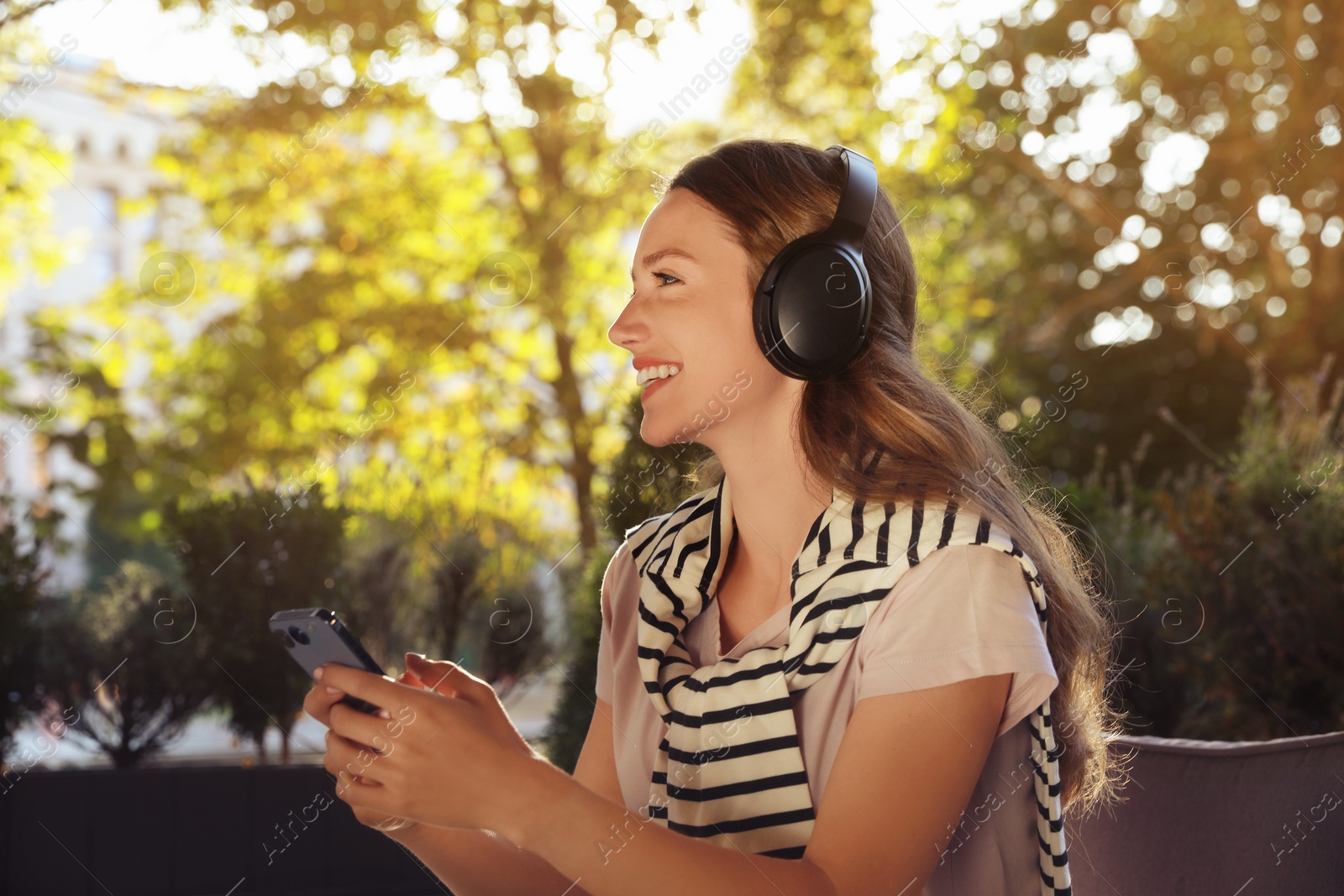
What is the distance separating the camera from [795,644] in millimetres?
1445

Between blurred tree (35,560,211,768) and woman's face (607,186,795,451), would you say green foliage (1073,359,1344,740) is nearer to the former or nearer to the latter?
woman's face (607,186,795,451)

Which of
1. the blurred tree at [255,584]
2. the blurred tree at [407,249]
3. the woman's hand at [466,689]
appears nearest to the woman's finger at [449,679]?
the woman's hand at [466,689]

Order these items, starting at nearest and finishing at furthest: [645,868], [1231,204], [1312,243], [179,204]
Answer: [645,868] → [1312,243] → [1231,204] → [179,204]

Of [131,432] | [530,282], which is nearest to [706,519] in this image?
[530,282]

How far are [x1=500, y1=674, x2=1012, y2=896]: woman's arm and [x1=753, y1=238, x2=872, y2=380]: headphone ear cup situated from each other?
1.59 ft

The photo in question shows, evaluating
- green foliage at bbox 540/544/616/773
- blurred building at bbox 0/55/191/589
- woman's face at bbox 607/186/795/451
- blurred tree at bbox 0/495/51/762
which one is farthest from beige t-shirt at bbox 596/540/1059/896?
blurred building at bbox 0/55/191/589

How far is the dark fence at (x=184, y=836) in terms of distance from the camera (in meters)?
3.36

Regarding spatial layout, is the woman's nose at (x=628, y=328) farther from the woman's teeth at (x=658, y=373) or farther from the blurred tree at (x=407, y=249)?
the blurred tree at (x=407, y=249)

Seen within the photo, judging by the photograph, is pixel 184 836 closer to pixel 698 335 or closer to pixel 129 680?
pixel 129 680

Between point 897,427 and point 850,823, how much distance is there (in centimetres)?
57

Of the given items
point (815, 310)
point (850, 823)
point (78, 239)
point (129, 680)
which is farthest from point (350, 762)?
point (78, 239)

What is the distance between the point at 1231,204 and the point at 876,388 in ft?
28.0

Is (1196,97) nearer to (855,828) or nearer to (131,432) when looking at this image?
(855,828)

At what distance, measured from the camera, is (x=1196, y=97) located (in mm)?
8695
